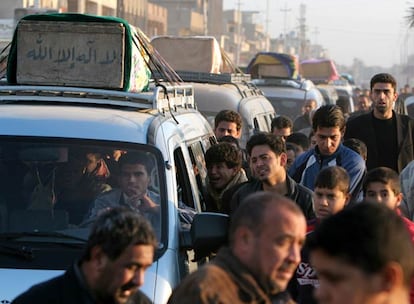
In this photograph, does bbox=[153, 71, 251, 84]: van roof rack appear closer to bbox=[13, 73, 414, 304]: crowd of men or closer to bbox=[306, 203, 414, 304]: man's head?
bbox=[13, 73, 414, 304]: crowd of men

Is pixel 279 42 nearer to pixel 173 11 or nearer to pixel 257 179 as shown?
pixel 173 11

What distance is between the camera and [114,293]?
3.96 meters

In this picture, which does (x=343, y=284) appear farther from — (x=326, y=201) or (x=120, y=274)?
(x=326, y=201)

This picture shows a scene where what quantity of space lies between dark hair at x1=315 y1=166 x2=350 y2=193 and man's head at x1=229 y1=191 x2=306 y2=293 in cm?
290

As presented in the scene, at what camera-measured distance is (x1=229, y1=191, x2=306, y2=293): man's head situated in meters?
3.87

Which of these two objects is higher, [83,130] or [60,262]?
[83,130]

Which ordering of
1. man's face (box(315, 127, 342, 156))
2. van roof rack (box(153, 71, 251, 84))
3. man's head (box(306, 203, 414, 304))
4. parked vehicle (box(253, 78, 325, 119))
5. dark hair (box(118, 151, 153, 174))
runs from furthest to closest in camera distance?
parked vehicle (box(253, 78, 325, 119)), van roof rack (box(153, 71, 251, 84)), man's face (box(315, 127, 342, 156)), dark hair (box(118, 151, 153, 174)), man's head (box(306, 203, 414, 304))

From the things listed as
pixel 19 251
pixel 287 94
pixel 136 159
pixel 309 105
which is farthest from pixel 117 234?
pixel 287 94

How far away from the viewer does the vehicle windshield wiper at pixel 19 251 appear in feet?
19.1

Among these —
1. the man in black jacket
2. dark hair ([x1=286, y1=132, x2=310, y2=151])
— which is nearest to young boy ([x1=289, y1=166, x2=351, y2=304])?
the man in black jacket

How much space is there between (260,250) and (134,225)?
42 cm

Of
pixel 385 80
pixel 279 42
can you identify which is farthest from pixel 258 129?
pixel 279 42

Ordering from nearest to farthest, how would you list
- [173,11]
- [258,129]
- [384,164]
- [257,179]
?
[257,179]
[384,164]
[258,129]
[173,11]

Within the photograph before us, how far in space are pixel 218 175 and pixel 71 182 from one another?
2.49 meters
